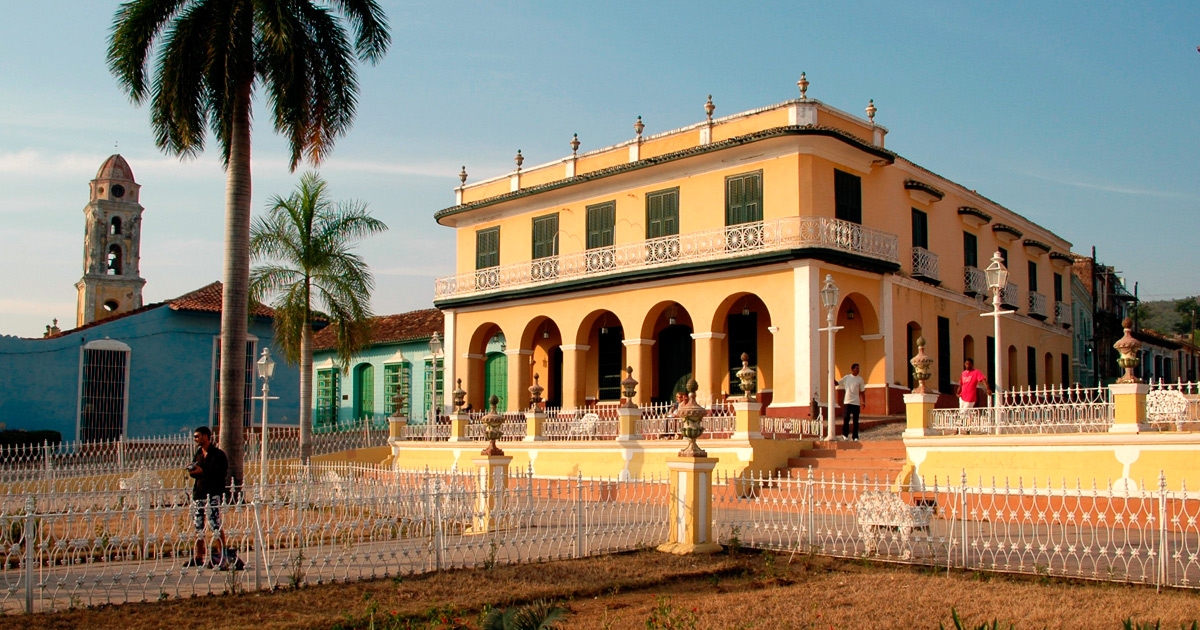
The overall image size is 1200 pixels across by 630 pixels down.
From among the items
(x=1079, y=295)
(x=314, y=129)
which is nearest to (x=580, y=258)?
(x=314, y=129)

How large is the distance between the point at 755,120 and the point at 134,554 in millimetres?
15382

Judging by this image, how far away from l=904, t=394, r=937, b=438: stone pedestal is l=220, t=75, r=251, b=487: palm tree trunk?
9.90 meters

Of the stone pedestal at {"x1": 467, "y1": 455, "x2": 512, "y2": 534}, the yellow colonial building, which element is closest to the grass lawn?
the stone pedestal at {"x1": 467, "y1": 455, "x2": 512, "y2": 534}

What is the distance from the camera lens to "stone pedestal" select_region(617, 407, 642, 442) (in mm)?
18141

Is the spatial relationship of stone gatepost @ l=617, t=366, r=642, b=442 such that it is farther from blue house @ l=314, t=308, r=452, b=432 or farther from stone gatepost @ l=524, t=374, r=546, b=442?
blue house @ l=314, t=308, r=452, b=432

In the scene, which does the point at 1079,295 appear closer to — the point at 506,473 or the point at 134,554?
the point at 506,473

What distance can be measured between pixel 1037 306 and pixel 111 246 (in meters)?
37.2

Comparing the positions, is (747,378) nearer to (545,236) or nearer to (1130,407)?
(1130,407)

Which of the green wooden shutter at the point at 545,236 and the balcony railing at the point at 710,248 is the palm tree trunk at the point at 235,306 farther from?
the green wooden shutter at the point at 545,236

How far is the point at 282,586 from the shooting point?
917 centimetres

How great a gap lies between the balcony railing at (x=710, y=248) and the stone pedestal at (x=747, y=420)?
5.94m

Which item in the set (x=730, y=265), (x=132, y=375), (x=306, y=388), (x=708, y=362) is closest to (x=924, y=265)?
(x=730, y=265)

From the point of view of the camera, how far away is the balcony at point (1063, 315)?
3256 centimetres

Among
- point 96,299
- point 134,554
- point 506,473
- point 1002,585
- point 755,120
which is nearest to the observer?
point 1002,585
